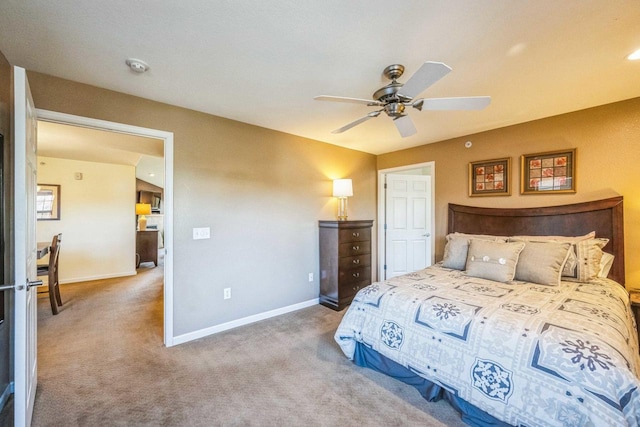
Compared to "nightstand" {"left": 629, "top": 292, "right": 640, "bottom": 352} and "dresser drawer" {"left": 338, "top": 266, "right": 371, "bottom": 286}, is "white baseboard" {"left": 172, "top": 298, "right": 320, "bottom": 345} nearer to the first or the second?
"dresser drawer" {"left": 338, "top": 266, "right": 371, "bottom": 286}

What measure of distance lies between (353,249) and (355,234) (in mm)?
212

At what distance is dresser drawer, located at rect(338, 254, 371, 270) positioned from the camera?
11.9 feet

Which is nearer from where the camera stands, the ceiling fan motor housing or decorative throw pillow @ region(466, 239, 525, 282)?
the ceiling fan motor housing

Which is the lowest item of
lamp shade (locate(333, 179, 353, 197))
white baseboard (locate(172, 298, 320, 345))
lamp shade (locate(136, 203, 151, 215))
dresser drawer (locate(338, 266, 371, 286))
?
white baseboard (locate(172, 298, 320, 345))

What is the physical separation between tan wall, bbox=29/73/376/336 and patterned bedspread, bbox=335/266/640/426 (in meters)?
1.39

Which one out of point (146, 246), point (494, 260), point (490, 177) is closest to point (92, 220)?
point (146, 246)

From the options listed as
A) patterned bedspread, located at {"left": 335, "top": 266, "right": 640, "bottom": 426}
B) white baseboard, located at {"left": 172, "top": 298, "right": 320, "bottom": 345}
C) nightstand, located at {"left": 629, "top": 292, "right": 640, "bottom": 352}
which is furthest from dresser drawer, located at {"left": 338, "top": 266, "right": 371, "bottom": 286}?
nightstand, located at {"left": 629, "top": 292, "right": 640, "bottom": 352}

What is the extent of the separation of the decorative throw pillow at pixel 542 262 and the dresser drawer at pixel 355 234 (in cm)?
188

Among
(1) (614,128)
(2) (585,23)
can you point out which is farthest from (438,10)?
(1) (614,128)

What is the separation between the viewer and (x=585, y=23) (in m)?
1.53

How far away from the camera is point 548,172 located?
298cm

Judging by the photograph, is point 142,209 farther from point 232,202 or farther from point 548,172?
point 548,172

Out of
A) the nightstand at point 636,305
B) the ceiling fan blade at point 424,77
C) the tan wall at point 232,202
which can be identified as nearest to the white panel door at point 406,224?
the tan wall at point 232,202

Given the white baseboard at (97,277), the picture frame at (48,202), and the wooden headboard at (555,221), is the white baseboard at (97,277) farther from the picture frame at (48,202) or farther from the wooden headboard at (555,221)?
the wooden headboard at (555,221)
